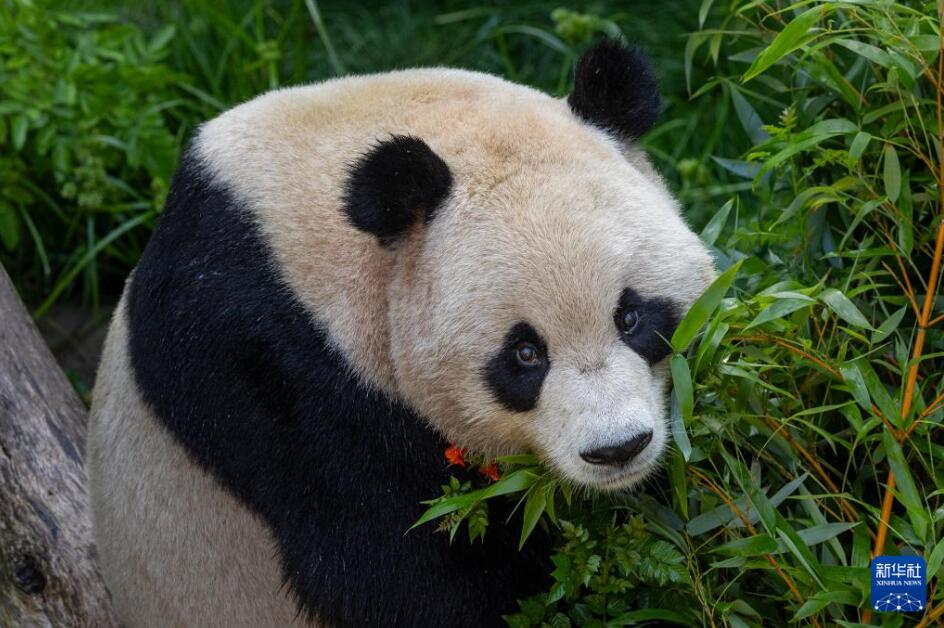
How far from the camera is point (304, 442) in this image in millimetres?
3008

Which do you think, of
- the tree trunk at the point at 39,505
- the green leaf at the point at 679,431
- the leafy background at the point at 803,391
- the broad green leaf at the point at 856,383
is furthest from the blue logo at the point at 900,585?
the tree trunk at the point at 39,505

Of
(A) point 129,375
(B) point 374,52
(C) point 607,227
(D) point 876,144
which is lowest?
(B) point 374,52

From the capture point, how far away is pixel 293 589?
3143 millimetres

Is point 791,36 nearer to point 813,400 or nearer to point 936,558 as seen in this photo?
point 813,400

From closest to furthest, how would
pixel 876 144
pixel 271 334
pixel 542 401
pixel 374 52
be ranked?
pixel 542 401, pixel 271 334, pixel 876 144, pixel 374 52

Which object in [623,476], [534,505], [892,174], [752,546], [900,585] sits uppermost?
[892,174]

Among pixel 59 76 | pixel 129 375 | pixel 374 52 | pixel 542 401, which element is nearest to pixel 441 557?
pixel 542 401

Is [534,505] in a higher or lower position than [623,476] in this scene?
lower

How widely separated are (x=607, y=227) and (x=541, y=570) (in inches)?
36.9

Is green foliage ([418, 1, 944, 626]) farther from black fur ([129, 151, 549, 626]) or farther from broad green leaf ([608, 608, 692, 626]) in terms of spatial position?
black fur ([129, 151, 549, 626])

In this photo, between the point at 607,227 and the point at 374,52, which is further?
the point at 374,52

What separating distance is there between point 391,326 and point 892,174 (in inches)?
51.5

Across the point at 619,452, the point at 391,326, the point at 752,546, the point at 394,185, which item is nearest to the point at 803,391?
the point at 752,546

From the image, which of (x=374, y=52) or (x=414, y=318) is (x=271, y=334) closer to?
(x=414, y=318)
